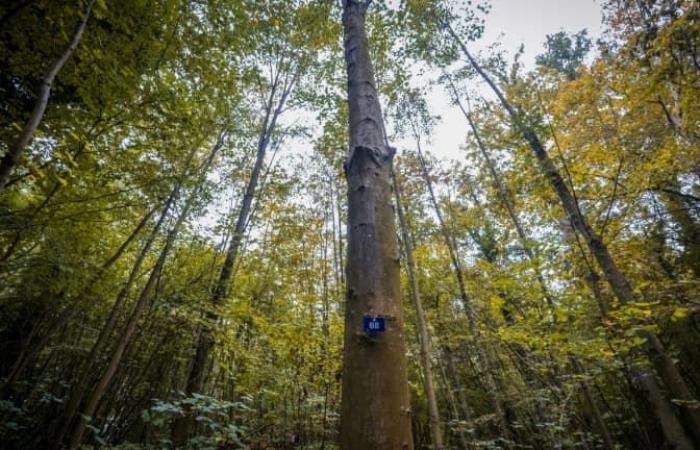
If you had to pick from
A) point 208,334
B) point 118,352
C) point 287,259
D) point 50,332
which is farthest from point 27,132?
point 287,259

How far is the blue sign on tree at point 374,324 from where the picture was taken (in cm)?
118

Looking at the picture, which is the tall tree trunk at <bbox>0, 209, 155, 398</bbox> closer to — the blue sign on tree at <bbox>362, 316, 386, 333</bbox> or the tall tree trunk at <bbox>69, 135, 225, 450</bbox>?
the tall tree trunk at <bbox>69, 135, 225, 450</bbox>

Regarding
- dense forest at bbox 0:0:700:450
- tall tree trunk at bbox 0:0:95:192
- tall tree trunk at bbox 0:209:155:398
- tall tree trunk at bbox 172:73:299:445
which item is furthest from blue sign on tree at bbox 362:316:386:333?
tall tree trunk at bbox 172:73:299:445

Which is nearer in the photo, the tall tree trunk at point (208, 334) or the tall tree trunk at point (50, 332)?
the tall tree trunk at point (50, 332)

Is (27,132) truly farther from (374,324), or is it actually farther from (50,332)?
(50,332)

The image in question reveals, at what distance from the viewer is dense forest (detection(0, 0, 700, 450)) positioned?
230cm

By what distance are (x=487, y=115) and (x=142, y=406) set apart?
430 inches

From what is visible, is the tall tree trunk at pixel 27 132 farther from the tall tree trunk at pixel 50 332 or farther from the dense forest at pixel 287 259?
the tall tree trunk at pixel 50 332

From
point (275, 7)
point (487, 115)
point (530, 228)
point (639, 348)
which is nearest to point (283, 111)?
point (275, 7)

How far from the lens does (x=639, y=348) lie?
14.5 feet

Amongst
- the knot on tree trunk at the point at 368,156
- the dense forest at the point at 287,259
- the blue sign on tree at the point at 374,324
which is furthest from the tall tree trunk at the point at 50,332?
the blue sign on tree at the point at 374,324

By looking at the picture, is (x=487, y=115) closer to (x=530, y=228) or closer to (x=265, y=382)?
(x=530, y=228)

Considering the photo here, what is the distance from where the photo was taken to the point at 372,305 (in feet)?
4.13

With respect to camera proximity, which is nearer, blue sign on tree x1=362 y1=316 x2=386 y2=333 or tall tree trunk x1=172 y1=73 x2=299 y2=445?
blue sign on tree x1=362 y1=316 x2=386 y2=333
